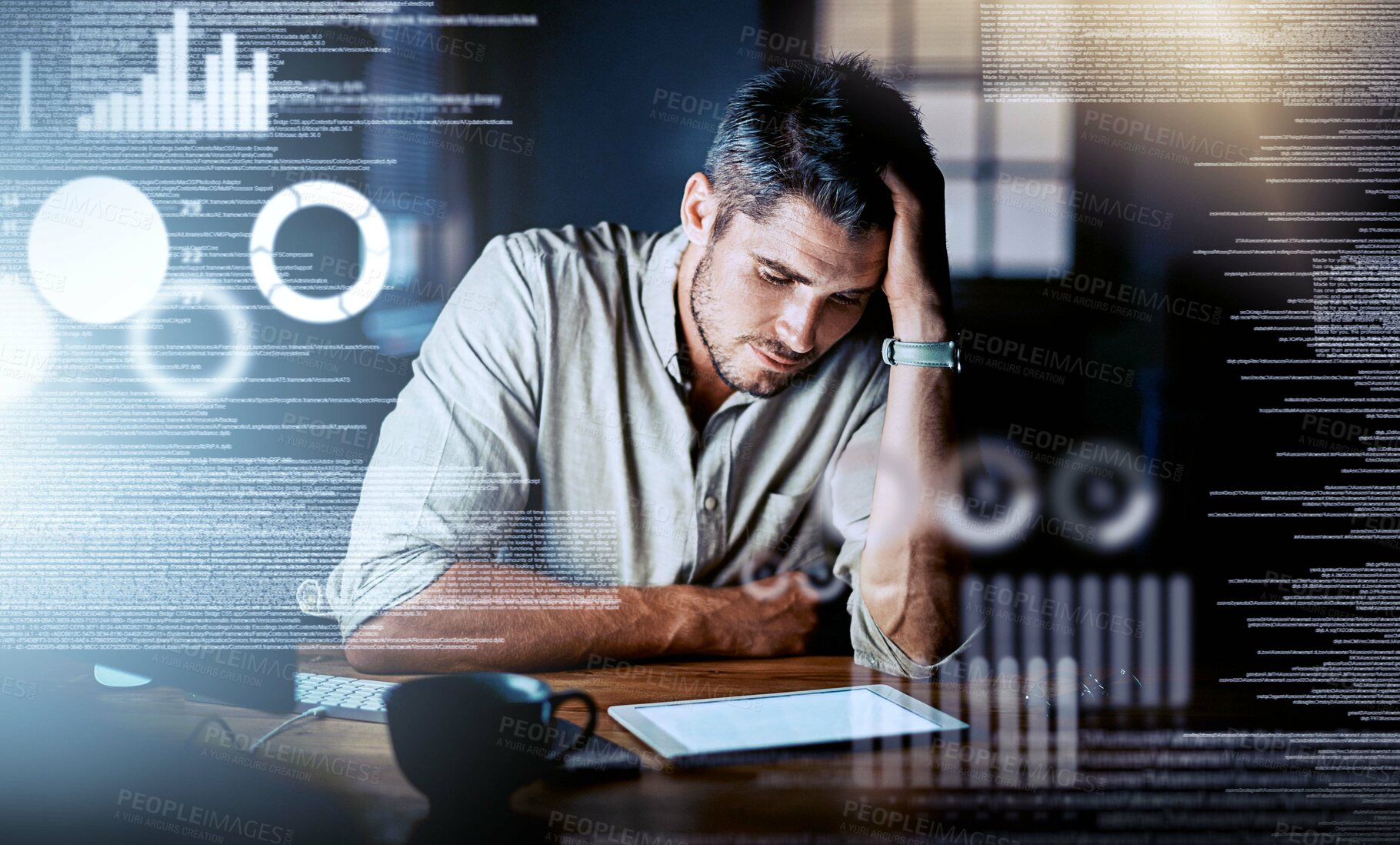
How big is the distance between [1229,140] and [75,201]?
1551 mm

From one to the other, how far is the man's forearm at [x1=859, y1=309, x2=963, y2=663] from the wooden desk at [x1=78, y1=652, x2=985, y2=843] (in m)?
0.14

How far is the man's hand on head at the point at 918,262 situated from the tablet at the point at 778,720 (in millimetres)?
470

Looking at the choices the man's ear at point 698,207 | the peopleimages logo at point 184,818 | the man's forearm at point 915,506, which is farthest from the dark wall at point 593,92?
the peopleimages logo at point 184,818

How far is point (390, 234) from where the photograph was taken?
1.25 metres

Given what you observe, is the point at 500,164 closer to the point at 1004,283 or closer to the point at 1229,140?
the point at 1004,283

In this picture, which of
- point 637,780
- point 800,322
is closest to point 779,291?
point 800,322

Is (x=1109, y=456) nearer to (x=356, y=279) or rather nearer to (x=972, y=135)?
(x=972, y=135)

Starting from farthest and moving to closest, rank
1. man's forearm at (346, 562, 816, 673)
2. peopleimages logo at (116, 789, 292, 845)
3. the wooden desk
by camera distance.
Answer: man's forearm at (346, 562, 816, 673)
peopleimages logo at (116, 789, 292, 845)
the wooden desk

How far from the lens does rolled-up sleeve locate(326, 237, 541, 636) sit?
1.23 meters

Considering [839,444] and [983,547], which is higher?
[839,444]

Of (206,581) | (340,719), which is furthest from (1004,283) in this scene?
(206,581)
